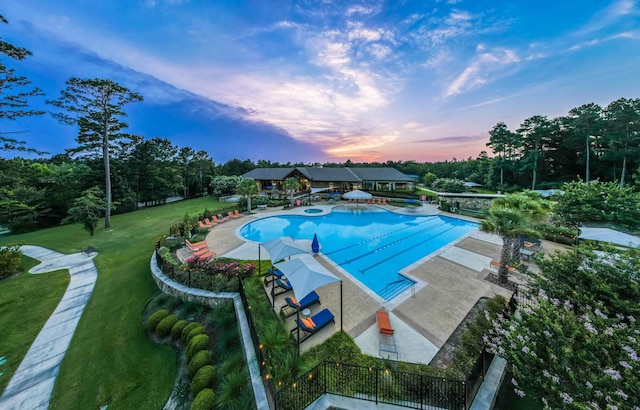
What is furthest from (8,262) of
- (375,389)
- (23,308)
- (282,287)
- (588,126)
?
(588,126)

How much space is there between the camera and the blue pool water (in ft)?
35.9

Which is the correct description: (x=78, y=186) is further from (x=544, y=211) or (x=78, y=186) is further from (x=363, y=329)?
(x=544, y=211)

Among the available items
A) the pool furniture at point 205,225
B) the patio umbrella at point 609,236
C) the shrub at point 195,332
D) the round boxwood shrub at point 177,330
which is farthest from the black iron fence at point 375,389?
the pool furniture at point 205,225

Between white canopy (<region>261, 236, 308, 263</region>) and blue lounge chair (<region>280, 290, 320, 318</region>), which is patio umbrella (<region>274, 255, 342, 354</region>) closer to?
blue lounge chair (<region>280, 290, 320, 318</region>)

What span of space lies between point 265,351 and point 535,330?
576 centimetres

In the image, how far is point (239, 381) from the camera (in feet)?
15.9

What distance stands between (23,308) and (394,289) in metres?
15.8

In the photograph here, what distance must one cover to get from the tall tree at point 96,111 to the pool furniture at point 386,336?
83.0ft

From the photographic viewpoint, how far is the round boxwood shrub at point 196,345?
5.94 meters

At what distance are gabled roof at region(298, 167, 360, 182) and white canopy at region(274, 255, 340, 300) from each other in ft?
91.5

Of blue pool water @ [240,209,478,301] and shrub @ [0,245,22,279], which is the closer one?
shrub @ [0,245,22,279]

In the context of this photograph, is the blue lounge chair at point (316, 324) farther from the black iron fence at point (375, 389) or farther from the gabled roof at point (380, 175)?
the gabled roof at point (380, 175)

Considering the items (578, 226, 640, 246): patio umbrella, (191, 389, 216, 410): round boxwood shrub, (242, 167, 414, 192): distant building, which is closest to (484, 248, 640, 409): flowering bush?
(191, 389, 216, 410): round boxwood shrub

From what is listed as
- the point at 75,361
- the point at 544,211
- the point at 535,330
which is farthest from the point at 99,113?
the point at 544,211
